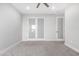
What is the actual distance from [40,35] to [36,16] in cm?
175

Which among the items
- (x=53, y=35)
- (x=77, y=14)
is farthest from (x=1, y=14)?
(x=53, y=35)

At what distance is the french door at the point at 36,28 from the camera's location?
9.52m

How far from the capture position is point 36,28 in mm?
9578

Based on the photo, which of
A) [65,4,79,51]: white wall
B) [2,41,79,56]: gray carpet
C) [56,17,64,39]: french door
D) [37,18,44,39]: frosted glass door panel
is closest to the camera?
[2,41,79,56]: gray carpet

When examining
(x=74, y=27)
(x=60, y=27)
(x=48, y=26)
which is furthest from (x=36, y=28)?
(x=74, y=27)

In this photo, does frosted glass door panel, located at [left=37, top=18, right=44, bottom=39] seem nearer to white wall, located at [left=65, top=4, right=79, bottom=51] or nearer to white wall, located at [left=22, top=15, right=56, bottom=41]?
white wall, located at [left=22, top=15, right=56, bottom=41]

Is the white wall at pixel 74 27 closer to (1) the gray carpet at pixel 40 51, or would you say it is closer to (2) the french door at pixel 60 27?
(1) the gray carpet at pixel 40 51

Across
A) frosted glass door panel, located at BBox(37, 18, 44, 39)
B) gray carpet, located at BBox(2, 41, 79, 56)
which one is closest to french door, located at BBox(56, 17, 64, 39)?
frosted glass door panel, located at BBox(37, 18, 44, 39)

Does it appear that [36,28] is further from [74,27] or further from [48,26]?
[74,27]

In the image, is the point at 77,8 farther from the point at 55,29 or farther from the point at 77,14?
the point at 55,29

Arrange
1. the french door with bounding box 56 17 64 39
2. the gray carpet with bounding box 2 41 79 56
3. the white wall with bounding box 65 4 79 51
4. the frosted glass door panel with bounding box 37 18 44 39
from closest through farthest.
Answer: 1. the gray carpet with bounding box 2 41 79 56
2. the white wall with bounding box 65 4 79 51
3. the french door with bounding box 56 17 64 39
4. the frosted glass door panel with bounding box 37 18 44 39

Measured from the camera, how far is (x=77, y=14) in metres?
4.87

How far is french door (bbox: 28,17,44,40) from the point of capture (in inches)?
375

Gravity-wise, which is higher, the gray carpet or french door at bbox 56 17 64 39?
french door at bbox 56 17 64 39
